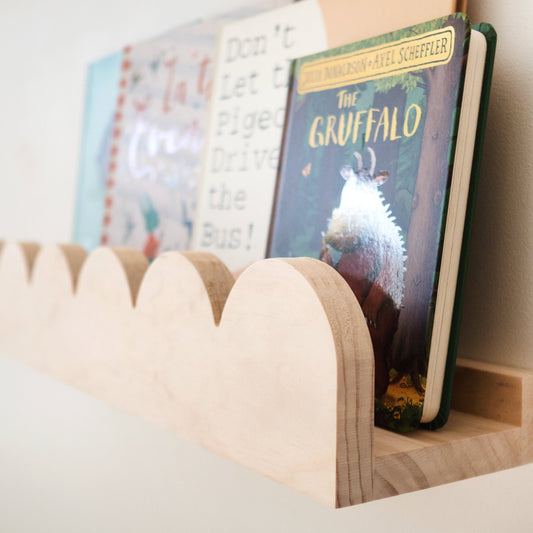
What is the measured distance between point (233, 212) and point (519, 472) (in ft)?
0.83

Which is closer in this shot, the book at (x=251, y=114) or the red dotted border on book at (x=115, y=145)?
the book at (x=251, y=114)

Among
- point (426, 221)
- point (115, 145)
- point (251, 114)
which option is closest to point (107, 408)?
point (115, 145)

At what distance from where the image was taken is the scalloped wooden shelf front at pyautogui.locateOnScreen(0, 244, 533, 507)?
0.87 feet

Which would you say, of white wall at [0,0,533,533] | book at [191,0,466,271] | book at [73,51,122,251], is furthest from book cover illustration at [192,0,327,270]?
book at [73,51,122,251]

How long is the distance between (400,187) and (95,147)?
461 mm

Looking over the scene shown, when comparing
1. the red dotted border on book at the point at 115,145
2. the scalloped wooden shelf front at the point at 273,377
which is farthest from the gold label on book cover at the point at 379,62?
the red dotted border on book at the point at 115,145

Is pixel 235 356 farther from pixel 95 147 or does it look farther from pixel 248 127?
pixel 95 147

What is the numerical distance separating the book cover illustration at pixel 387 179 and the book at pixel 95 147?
1.11ft

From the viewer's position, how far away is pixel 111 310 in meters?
0.43

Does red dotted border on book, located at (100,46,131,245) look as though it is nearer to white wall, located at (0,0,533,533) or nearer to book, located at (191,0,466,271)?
white wall, located at (0,0,533,533)

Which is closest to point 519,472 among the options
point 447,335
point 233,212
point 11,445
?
point 447,335

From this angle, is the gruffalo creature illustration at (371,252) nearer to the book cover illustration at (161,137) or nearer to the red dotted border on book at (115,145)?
the book cover illustration at (161,137)

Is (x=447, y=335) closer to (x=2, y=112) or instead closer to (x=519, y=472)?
(x=519, y=472)

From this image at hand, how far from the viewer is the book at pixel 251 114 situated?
17.1 inches
